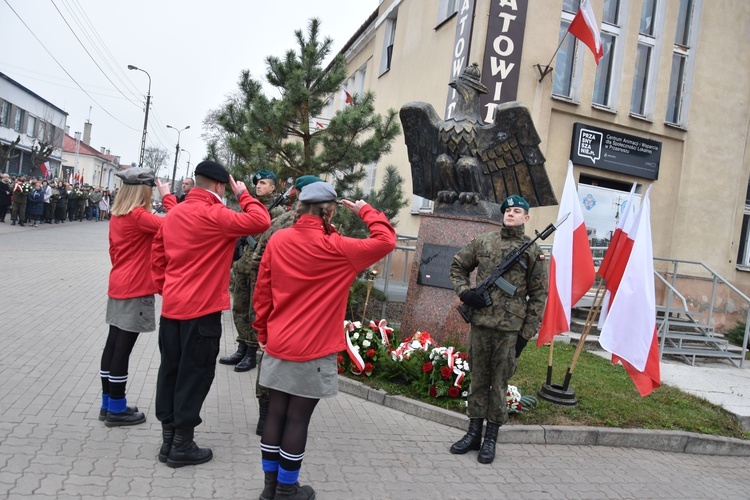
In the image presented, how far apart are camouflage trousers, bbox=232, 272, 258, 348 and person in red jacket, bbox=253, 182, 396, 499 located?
9.76 feet

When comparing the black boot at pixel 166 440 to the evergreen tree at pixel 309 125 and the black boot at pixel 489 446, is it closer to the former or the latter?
the black boot at pixel 489 446

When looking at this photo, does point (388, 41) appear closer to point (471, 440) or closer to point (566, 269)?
point (566, 269)

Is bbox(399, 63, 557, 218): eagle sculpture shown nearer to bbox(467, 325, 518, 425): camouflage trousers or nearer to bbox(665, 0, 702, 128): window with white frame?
bbox(467, 325, 518, 425): camouflage trousers

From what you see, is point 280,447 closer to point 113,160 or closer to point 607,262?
point 607,262

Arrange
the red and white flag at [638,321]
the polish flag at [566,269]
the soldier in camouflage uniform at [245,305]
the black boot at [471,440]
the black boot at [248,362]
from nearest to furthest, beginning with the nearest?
1. the black boot at [471,440]
2. the red and white flag at [638,321]
3. the polish flag at [566,269]
4. the soldier in camouflage uniform at [245,305]
5. the black boot at [248,362]

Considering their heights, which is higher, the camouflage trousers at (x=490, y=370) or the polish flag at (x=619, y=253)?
the polish flag at (x=619, y=253)

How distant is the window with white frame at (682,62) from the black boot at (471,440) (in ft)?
36.3

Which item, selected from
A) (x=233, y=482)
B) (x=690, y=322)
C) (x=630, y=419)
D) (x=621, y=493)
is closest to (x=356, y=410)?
(x=233, y=482)

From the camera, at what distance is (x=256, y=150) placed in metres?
8.30

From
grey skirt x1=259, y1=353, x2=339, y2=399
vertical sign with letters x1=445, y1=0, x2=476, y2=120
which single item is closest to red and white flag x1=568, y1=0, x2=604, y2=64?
vertical sign with letters x1=445, y1=0, x2=476, y2=120

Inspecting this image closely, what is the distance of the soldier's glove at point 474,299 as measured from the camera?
15.3 feet

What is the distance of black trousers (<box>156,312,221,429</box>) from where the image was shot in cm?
385

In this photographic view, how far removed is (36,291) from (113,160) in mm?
85015

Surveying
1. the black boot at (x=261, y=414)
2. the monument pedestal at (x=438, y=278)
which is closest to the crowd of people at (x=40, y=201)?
the monument pedestal at (x=438, y=278)
